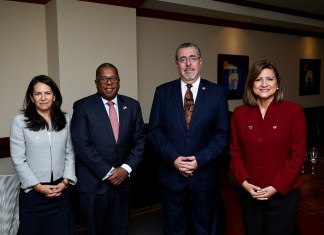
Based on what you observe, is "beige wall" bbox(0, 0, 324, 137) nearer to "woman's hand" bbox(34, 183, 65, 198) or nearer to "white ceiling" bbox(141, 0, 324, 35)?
"white ceiling" bbox(141, 0, 324, 35)

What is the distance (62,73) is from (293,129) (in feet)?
8.19

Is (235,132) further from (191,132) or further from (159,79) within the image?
(159,79)

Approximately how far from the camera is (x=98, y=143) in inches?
82.4

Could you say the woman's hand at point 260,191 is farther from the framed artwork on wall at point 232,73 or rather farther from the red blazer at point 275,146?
the framed artwork on wall at point 232,73

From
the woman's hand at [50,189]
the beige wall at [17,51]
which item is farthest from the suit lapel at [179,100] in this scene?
the beige wall at [17,51]

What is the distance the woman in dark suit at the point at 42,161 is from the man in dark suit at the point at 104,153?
10cm

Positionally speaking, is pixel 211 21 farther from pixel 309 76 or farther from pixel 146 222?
pixel 146 222

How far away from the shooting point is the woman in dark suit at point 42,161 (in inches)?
75.9

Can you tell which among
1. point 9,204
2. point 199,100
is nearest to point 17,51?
point 9,204

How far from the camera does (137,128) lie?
2225 mm

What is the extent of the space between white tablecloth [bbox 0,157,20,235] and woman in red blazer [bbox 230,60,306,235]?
1335mm

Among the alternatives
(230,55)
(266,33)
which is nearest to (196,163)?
(230,55)

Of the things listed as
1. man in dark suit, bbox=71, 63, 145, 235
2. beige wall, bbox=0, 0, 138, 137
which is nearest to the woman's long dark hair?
man in dark suit, bbox=71, 63, 145, 235

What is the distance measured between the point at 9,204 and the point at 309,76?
21.8 ft
